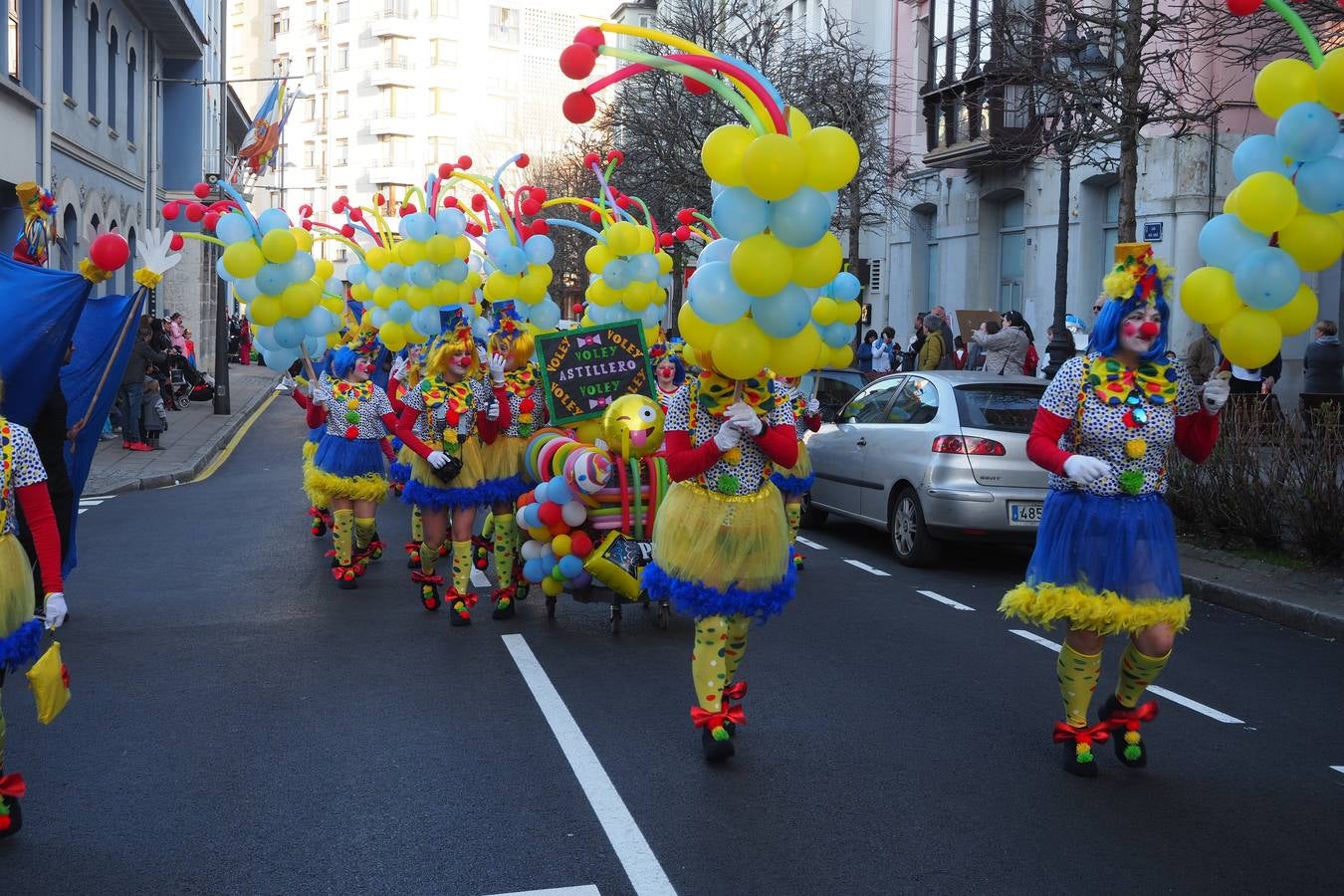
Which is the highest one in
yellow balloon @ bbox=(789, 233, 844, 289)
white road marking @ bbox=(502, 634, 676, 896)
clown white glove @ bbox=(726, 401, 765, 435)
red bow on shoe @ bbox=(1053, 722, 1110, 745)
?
yellow balloon @ bbox=(789, 233, 844, 289)

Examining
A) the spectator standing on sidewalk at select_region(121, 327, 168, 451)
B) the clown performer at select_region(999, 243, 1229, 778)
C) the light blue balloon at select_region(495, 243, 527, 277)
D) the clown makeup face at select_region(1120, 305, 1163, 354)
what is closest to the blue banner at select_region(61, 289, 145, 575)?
the light blue balloon at select_region(495, 243, 527, 277)

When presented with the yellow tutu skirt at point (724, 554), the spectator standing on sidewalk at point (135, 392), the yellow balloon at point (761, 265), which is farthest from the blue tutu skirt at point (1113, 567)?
the spectator standing on sidewalk at point (135, 392)

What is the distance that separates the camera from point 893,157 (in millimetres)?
30109

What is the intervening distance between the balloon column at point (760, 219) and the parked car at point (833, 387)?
9092 mm

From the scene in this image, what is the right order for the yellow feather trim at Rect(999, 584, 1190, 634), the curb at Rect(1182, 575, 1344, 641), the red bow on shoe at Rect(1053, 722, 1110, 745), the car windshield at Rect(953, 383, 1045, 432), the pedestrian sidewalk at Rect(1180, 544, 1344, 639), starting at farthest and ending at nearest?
the car windshield at Rect(953, 383, 1045, 432) < the pedestrian sidewalk at Rect(1180, 544, 1344, 639) < the curb at Rect(1182, 575, 1344, 641) < the red bow on shoe at Rect(1053, 722, 1110, 745) < the yellow feather trim at Rect(999, 584, 1190, 634)

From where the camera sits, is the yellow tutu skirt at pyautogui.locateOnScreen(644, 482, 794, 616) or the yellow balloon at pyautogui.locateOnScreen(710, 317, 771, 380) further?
the yellow tutu skirt at pyautogui.locateOnScreen(644, 482, 794, 616)

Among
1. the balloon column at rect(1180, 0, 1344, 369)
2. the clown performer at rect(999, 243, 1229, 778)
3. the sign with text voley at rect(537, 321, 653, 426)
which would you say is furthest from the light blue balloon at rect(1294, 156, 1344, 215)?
the sign with text voley at rect(537, 321, 653, 426)

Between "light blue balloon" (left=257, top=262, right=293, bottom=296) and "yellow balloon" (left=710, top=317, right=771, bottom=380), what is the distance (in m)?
4.90

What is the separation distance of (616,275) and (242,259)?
11.0 feet

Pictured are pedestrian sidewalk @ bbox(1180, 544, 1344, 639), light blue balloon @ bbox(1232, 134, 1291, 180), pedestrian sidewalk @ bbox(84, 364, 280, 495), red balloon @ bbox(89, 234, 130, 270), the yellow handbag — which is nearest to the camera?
the yellow handbag

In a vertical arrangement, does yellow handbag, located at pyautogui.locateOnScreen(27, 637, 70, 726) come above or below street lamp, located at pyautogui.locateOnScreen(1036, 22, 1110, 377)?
below

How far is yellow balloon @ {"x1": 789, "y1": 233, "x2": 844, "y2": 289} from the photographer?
533 cm

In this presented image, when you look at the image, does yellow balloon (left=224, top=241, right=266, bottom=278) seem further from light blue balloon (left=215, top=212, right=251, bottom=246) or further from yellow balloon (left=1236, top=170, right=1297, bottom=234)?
yellow balloon (left=1236, top=170, right=1297, bottom=234)

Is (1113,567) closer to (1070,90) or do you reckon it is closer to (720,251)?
(720,251)
